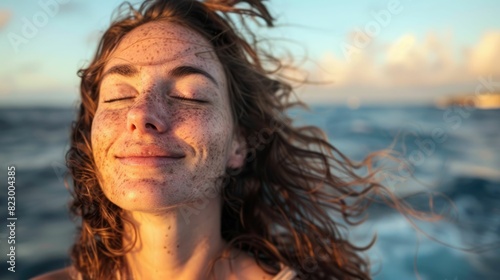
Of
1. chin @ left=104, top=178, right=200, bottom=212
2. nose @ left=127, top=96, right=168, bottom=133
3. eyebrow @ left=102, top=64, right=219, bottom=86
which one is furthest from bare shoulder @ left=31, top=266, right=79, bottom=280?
eyebrow @ left=102, top=64, right=219, bottom=86

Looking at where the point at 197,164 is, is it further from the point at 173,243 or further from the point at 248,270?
the point at 248,270

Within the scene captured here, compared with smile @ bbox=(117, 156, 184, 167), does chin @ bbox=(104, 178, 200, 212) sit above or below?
below

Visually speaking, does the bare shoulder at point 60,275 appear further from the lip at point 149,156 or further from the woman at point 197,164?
the lip at point 149,156

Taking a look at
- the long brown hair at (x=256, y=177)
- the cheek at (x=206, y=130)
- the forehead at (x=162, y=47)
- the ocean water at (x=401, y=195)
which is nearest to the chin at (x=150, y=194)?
the cheek at (x=206, y=130)

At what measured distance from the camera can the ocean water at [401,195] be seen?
4.48m

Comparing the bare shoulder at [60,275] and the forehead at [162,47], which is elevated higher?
the forehead at [162,47]

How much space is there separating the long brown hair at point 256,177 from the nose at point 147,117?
0.55m

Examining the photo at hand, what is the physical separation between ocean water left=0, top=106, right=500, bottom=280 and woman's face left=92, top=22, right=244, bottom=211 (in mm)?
1117

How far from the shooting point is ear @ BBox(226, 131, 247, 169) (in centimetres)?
236

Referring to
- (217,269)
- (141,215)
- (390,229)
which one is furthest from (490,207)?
(141,215)

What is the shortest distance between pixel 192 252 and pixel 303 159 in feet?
3.45

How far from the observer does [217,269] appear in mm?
2297

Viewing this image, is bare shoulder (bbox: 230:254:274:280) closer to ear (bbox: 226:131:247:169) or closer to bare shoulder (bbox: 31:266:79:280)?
ear (bbox: 226:131:247:169)

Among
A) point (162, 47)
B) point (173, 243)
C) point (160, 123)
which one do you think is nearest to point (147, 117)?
point (160, 123)
